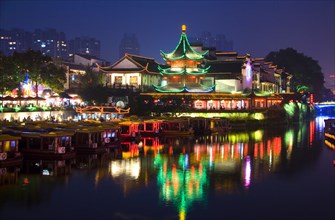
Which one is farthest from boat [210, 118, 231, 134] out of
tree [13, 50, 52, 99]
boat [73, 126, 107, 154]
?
boat [73, 126, 107, 154]

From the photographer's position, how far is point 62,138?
30.8 m

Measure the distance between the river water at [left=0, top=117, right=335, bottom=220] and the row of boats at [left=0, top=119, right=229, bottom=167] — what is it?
2.07ft

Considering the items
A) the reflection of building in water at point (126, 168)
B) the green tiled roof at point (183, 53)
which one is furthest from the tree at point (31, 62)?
the reflection of building in water at point (126, 168)

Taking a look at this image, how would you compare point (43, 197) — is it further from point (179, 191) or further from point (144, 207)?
point (179, 191)

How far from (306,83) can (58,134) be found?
94.1m

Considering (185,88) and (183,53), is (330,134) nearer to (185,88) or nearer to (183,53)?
(185,88)

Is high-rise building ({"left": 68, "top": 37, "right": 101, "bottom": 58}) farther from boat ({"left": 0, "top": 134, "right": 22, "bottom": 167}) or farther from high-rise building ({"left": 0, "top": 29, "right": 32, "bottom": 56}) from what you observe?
boat ({"left": 0, "top": 134, "right": 22, "bottom": 167})

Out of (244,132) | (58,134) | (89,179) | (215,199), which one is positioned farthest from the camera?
(244,132)

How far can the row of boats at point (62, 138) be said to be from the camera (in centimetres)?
2794

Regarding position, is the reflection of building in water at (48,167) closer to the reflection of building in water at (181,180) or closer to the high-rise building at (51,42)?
the reflection of building in water at (181,180)

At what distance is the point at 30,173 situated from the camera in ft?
90.5

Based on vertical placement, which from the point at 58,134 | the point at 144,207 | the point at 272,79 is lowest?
the point at 144,207

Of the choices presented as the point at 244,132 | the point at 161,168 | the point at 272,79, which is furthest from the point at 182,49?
the point at 161,168

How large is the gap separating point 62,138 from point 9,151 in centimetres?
392
